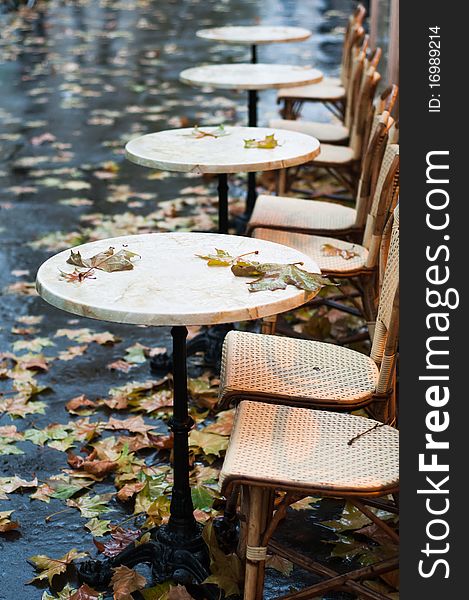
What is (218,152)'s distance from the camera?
4355 millimetres

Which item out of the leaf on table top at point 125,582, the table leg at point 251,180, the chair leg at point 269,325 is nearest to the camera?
the leaf on table top at point 125,582

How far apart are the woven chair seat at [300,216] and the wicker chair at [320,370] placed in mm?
1402

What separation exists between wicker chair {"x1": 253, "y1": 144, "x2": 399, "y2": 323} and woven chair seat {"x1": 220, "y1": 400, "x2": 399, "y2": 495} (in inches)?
45.0

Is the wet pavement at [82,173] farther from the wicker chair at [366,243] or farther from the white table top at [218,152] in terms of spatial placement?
the white table top at [218,152]

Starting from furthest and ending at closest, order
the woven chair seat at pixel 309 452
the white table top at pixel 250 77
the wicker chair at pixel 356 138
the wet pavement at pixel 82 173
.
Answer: the white table top at pixel 250 77, the wicker chair at pixel 356 138, the wet pavement at pixel 82 173, the woven chair seat at pixel 309 452

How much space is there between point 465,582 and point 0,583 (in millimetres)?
1522

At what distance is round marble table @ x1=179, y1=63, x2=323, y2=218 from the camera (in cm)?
598

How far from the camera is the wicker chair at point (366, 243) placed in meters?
3.87

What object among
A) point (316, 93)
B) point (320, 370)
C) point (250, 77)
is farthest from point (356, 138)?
point (320, 370)

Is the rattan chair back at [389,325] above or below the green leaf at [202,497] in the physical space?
above

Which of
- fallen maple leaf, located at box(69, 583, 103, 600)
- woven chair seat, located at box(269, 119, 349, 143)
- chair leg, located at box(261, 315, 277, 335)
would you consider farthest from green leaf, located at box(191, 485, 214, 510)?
woven chair seat, located at box(269, 119, 349, 143)

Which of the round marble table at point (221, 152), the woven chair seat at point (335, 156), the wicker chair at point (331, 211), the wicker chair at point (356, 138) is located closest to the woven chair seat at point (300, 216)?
the wicker chair at point (331, 211)

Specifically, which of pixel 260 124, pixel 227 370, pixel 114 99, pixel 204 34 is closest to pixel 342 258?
pixel 227 370

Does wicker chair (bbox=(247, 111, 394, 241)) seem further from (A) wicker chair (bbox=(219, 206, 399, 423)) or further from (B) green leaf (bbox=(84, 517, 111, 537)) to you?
(B) green leaf (bbox=(84, 517, 111, 537))
